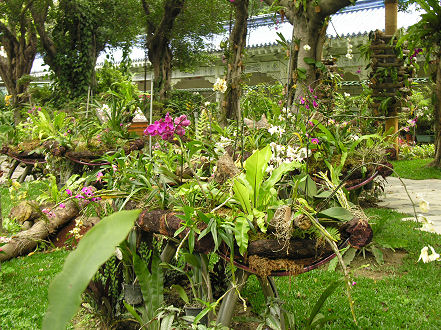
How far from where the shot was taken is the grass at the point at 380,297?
2.67 m

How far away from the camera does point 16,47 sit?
Answer: 47.4 ft

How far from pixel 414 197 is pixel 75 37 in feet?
35.2

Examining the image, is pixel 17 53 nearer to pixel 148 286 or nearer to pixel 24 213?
pixel 24 213

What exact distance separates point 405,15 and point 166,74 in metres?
7.95

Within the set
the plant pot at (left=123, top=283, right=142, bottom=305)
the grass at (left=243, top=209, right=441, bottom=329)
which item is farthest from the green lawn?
the plant pot at (left=123, top=283, right=142, bottom=305)

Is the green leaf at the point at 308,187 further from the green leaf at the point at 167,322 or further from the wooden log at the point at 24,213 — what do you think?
the wooden log at the point at 24,213

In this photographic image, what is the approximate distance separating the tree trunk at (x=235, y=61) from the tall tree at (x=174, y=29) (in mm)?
8227

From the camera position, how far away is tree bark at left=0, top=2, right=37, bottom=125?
13.9 m

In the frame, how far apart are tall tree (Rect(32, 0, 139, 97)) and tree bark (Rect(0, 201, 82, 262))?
29.6ft

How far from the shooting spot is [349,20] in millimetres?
14258

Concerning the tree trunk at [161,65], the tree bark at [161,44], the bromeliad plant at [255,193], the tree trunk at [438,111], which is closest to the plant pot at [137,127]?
the bromeliad plant at [255,193]

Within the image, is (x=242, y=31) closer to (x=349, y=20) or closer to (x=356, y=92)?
(x=349, y=20)

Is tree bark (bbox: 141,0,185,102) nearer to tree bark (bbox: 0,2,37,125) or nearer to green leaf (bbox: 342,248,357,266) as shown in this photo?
tree bark (bbox: 0,2,37,125)

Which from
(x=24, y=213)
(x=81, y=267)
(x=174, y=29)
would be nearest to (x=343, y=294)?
(x=81, y=267)
